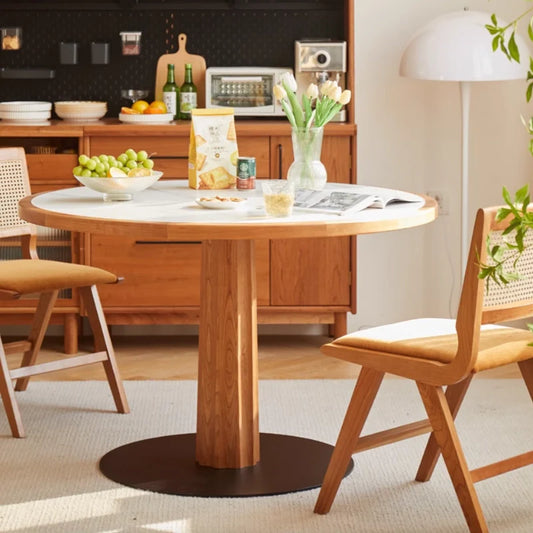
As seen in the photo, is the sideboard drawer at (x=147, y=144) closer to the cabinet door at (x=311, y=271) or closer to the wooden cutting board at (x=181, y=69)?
the wooden cutting board at (x=181, y=69)

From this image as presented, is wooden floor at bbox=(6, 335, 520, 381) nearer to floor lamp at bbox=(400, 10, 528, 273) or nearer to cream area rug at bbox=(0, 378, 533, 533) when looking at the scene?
cream area rug at bbox=(0, 378, 533, 533)

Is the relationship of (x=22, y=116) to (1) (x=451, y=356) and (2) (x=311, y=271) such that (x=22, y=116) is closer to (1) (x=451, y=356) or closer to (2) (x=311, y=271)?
(2) (x=311, y=271)

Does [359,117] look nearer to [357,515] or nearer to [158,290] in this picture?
[158,290]

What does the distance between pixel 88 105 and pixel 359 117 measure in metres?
1.10

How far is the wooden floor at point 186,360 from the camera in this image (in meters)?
4.05

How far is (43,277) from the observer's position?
3.36 meters

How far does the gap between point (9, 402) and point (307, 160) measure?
1.13 metres

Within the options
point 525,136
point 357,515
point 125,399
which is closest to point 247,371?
point 357,515

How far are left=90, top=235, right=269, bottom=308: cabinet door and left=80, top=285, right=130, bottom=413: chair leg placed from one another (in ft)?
2.59

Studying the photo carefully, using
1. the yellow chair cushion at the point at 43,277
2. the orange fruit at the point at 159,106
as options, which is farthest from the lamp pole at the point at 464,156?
the yellow chair cushion at the point at 43,277

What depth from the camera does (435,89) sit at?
4.56m

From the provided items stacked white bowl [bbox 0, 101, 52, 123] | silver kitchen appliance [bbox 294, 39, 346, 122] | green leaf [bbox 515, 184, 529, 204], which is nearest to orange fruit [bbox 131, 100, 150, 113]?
stacked white bowl [bbox 0, 101, 52, 123]

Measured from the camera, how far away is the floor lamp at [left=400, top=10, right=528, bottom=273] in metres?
4.02

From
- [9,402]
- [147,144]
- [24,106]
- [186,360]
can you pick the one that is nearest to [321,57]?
[147,144]
